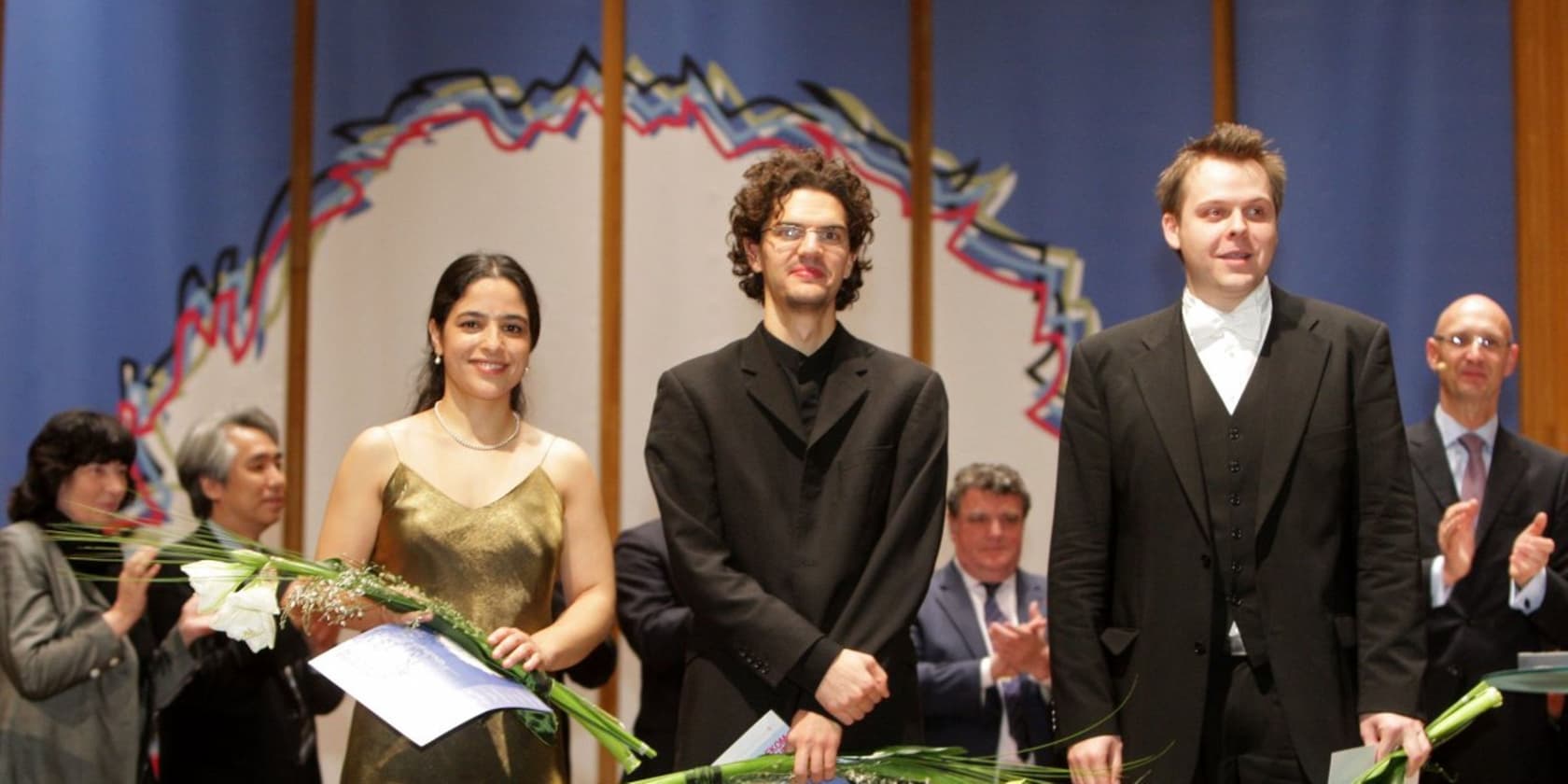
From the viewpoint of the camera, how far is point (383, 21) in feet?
16.1

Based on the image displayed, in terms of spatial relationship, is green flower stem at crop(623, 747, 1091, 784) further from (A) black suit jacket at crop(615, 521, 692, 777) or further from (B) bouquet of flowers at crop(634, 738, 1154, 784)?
(A) black suit jacket at crop(615, 521, 692, 777)

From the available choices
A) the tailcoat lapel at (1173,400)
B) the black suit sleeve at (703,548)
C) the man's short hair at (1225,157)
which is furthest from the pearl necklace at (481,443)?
the man's short hair at (1225,157)

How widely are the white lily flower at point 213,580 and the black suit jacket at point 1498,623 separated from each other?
8.04 feet

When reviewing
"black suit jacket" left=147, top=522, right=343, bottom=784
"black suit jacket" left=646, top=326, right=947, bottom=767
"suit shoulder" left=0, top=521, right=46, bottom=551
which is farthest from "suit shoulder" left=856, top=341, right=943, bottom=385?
"suit shoulder" left=0, top=521, right=46, bottom=551

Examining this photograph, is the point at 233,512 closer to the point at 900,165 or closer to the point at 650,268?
the point at 650,268

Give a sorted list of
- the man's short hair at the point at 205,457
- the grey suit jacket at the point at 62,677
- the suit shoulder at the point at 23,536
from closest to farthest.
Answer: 1. the grey suit jacket at the point at 62,677
2. the suit shoulder at the point at 23,536
3. the man's short hair at the point at 205,457

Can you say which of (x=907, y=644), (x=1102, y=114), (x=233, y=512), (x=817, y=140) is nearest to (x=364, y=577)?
(x=907, y=644)

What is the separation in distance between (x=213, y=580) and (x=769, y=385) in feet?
2.95

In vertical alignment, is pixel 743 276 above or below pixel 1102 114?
below

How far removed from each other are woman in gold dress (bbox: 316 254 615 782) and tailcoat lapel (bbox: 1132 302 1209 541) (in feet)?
3.06

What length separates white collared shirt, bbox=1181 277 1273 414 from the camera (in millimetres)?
2604

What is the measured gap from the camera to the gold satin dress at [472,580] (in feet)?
8.49

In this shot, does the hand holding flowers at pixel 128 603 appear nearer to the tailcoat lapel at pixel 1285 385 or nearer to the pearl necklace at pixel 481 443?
the pearl necklace at pixel 481 443

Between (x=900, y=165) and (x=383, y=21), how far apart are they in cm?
157
